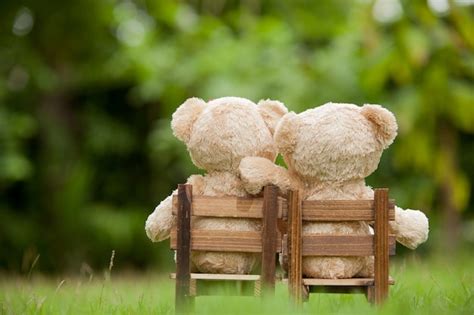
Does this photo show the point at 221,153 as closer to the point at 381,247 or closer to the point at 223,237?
the point at 223,237

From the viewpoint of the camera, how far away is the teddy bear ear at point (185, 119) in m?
2.86

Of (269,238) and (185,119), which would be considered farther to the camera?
(185,119)

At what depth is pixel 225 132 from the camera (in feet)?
9.02

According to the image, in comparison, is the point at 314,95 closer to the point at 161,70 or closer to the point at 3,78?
the point at 161,70

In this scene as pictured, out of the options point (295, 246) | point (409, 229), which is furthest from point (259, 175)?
point (409, 229)

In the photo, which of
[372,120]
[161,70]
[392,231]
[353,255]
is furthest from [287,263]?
[161,70]

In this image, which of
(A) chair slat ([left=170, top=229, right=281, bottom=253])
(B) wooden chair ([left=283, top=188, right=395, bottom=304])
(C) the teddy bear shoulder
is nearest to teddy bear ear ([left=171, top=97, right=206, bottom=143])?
(C) the teddy bear shoulder

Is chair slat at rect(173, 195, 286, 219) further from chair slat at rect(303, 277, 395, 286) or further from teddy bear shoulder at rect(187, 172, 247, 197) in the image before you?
chair slat at rect(303, 277, 395, 286)

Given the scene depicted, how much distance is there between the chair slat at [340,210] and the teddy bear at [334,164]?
6cm

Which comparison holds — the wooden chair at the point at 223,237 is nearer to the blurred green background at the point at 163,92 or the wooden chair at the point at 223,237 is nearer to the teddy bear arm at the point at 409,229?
the teddy bear arm at the point at 409,229

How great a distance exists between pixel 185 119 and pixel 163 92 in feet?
20.5

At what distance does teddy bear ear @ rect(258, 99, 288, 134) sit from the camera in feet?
9.47

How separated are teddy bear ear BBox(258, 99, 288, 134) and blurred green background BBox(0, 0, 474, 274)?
4118 mm

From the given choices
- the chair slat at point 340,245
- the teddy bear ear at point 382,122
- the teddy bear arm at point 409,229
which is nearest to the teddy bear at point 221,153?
the chair slat at point 340,245
